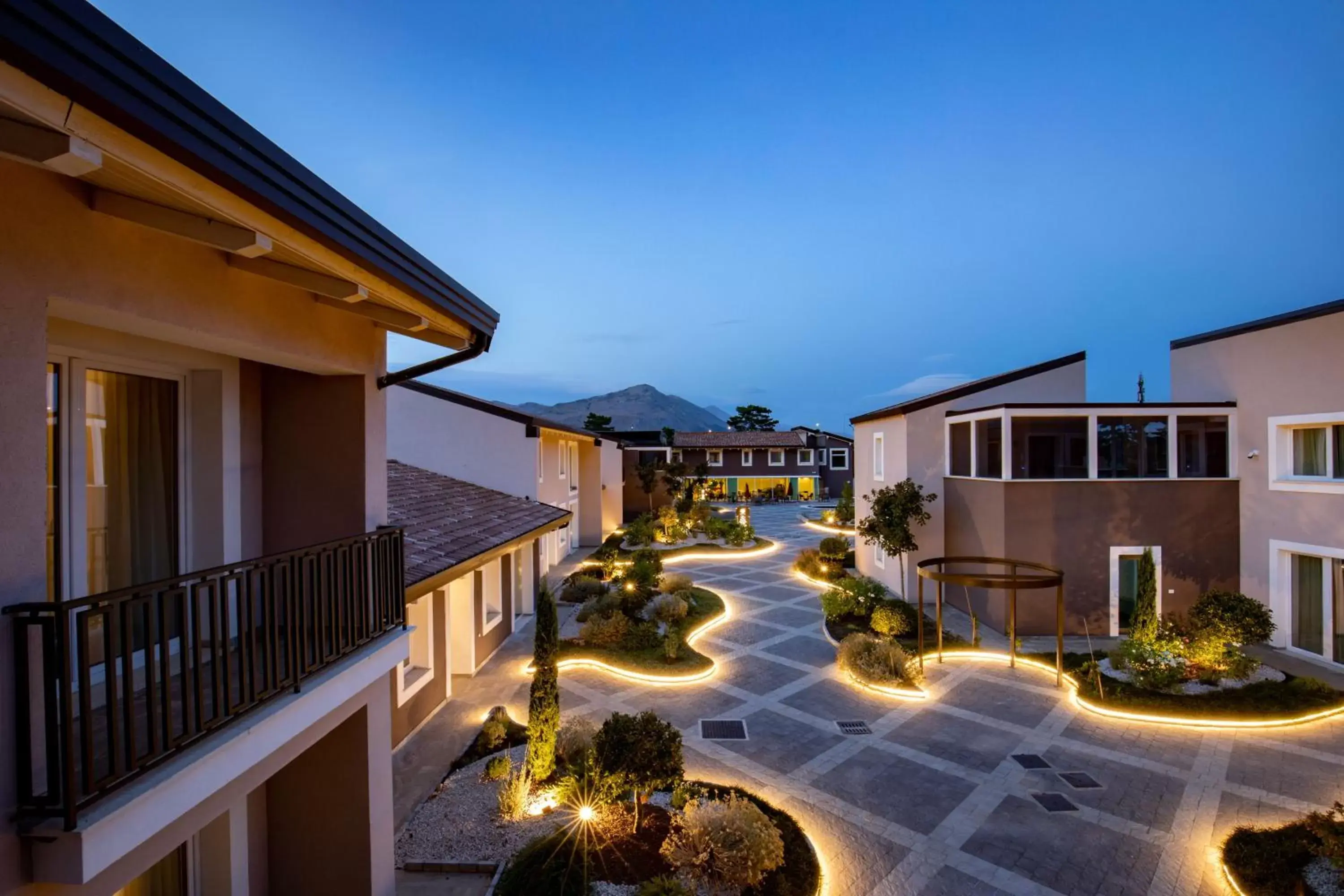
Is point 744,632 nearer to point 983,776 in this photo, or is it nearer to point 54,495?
point 983,776

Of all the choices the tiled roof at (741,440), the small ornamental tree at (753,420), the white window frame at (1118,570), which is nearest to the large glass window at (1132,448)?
the white window frame at (1118,570)

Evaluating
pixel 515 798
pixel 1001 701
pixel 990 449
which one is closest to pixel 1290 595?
pixel 990 449

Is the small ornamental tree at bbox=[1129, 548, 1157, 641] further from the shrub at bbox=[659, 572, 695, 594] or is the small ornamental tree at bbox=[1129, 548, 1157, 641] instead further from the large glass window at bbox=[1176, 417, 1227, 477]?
the shrub at bbox=[659, 572, 695, 594]

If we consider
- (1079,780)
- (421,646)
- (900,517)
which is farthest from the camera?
(900,517)

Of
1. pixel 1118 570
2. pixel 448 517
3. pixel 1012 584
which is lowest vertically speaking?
pixel 1118 570

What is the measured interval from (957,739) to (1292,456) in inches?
447

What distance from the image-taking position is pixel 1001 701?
11.6 m

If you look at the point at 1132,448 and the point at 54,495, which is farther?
the point at 1132,448

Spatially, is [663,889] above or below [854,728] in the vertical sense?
above

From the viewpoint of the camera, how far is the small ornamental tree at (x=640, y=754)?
734 centimetres

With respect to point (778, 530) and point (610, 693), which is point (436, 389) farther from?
point (778, 530)

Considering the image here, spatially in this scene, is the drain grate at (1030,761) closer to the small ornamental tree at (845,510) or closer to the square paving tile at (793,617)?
the square paving tile at (793,617)

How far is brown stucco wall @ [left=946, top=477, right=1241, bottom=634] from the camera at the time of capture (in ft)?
49.5

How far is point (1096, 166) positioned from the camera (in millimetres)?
44844
